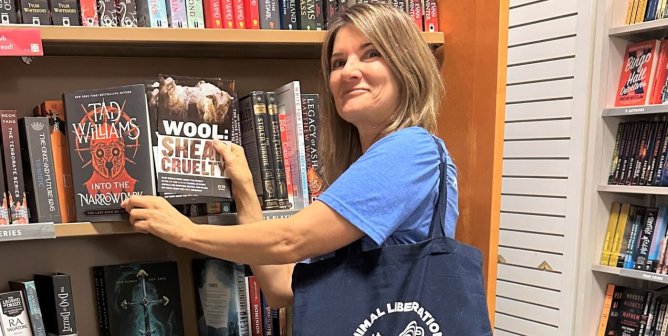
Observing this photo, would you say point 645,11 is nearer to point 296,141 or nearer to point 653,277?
point 653,277

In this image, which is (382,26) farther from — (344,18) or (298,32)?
(298,32)

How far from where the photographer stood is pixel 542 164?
2.54 meters

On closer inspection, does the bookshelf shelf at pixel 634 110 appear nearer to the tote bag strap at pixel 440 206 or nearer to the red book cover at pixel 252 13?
the tote bag strap at pixel 440 206

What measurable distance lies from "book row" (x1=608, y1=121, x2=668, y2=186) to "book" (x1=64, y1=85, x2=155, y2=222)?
6.02 feet

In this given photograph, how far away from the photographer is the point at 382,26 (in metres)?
1.16

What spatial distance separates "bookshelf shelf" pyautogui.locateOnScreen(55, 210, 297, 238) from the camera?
3.94ft

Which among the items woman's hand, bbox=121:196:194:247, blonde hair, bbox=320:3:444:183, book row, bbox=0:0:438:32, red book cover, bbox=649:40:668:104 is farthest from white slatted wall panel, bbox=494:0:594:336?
woman's hand, bbox=121:196:194:247

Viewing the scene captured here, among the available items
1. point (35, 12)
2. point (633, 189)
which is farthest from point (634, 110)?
point (35, 12)

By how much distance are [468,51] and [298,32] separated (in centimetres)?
43

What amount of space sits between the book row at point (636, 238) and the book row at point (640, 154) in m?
0.12

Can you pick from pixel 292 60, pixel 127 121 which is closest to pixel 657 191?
pixel 292 60

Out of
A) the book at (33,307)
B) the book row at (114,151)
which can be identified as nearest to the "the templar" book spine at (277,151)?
the book row at (114,151)

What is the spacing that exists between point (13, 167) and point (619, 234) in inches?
83.8

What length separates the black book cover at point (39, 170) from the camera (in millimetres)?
1199
